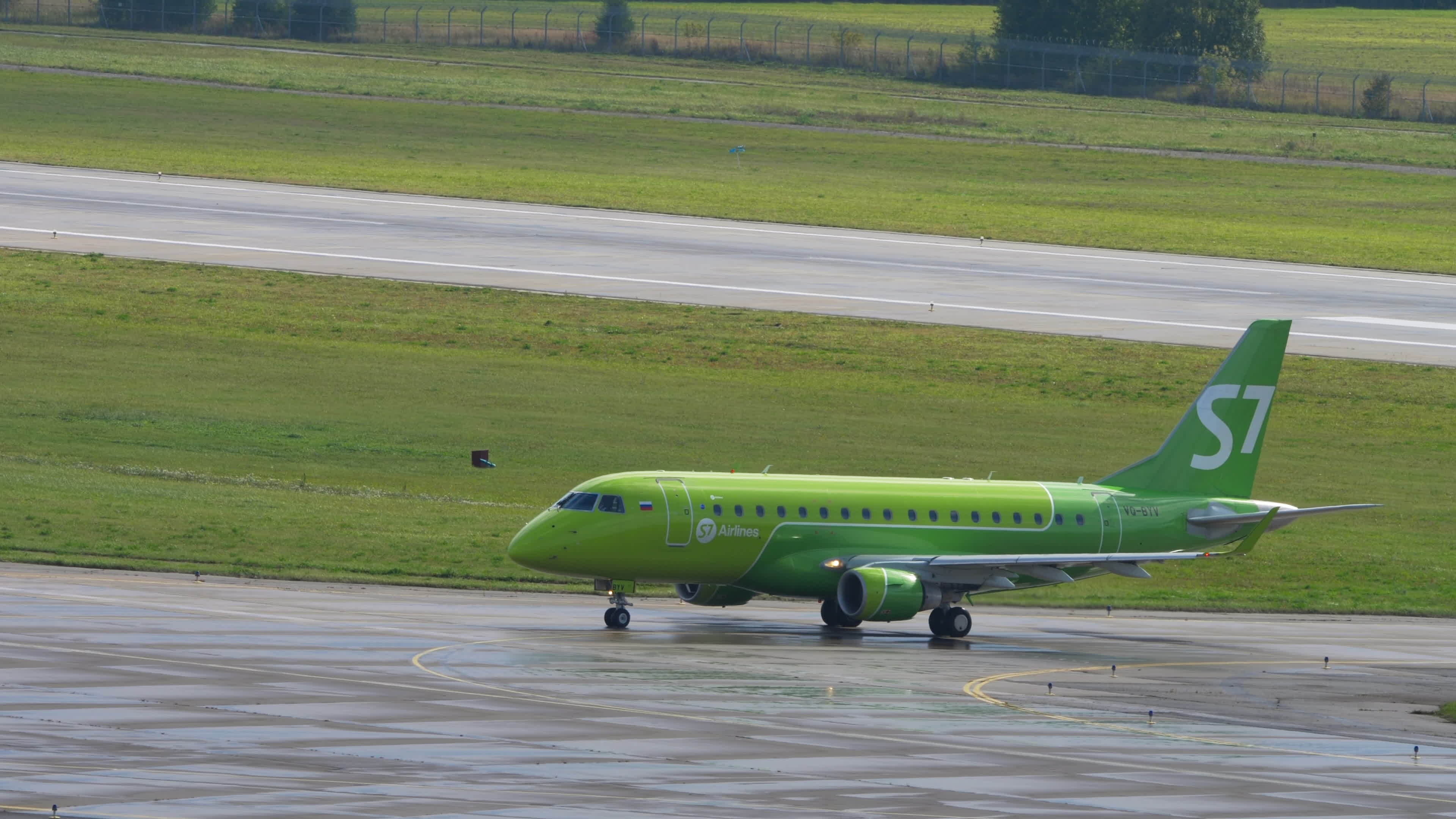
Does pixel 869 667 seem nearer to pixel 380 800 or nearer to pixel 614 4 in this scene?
pixel 380 800

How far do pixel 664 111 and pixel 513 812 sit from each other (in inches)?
5051

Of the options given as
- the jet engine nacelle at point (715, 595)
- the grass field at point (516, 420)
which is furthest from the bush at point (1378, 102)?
the jet engine nacelle at point (715, 595)

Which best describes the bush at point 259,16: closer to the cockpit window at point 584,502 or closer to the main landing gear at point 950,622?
the cockpit window at point 584,502

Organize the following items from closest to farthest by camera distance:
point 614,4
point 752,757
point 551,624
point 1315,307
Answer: point 752,757
point 551,624
point 1315,307
point 614,4

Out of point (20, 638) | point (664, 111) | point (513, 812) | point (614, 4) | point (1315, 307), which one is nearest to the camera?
point (513, 812)

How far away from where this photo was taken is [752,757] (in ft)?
95.2

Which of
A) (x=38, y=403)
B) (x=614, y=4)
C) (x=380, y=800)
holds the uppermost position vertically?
(x=614, y=4)

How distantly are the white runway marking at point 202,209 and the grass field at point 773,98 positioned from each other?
46600mm

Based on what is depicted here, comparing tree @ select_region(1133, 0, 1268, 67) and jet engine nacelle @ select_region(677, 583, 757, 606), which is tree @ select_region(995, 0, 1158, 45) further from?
jet engine nacelle @ select_region(677, 583, 757, 606)

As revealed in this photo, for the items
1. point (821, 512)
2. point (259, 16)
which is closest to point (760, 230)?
point (821, 512)

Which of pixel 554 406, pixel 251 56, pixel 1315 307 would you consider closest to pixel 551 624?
pixel 554 406

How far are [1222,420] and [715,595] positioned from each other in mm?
14914

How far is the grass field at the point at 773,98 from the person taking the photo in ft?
480

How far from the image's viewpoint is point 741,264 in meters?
96.3
